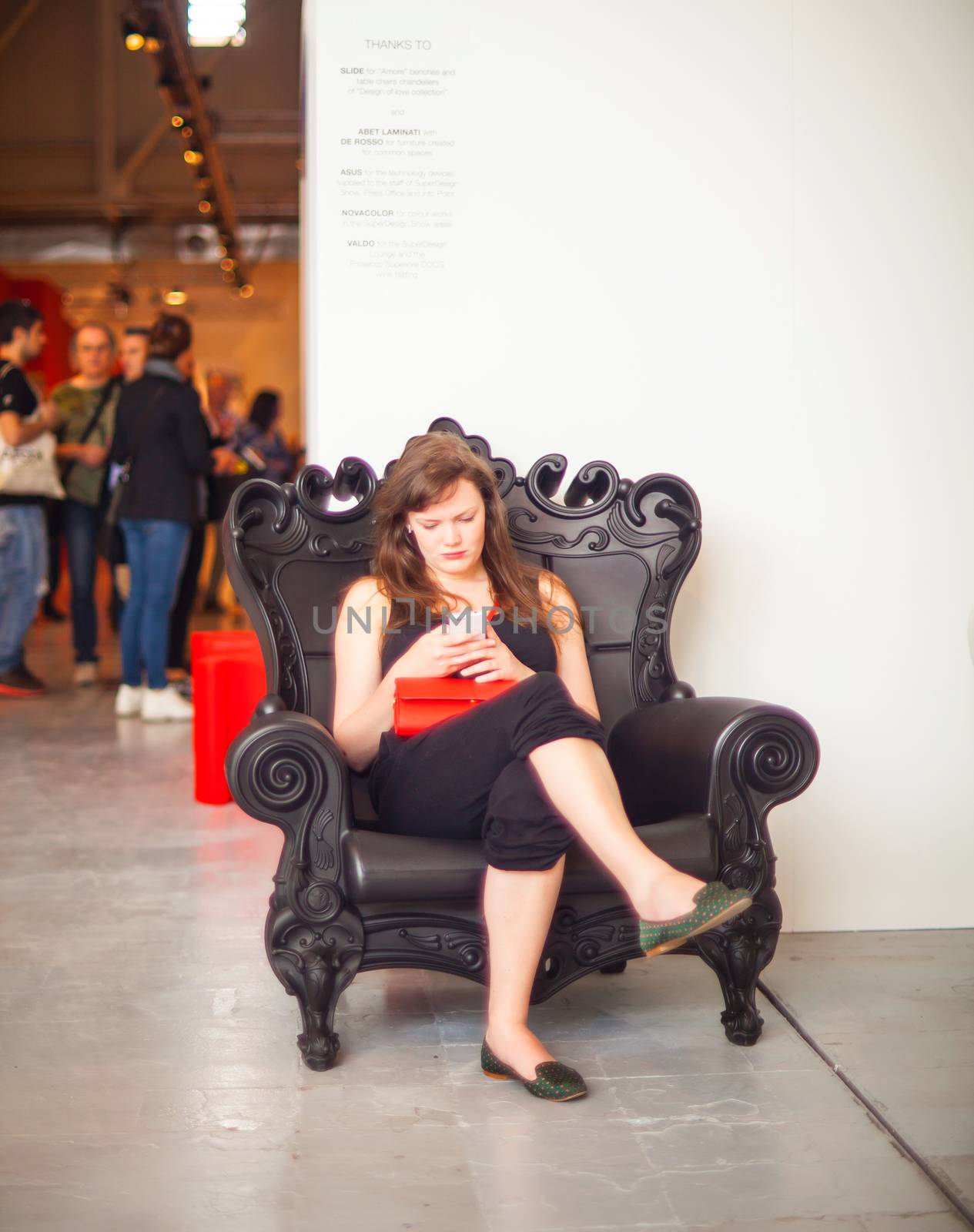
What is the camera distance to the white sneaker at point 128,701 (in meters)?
5.61

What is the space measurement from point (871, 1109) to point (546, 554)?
1278 millimetres

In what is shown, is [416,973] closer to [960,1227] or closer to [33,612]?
[960,1227]

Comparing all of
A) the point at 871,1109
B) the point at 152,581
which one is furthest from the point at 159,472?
the point at 871,1109

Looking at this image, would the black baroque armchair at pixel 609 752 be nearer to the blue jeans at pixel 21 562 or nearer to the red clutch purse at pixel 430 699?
the red clutch purse at pixel 430 699

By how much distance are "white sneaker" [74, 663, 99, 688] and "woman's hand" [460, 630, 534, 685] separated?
451cm

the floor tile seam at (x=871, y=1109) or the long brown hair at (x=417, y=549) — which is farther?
the long brown hair at (x=417, y=549)

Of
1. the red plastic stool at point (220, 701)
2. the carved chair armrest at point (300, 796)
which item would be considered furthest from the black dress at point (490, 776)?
the red plastic stool at point (220, 701)

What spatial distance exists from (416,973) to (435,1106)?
0.67 m

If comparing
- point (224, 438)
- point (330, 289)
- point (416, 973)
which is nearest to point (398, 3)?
point (330, 289)

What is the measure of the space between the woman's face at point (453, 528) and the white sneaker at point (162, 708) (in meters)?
3.36

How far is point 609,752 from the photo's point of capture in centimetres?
265

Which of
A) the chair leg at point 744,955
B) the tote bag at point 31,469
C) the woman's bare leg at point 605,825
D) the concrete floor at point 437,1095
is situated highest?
the tote bag at point 31,469

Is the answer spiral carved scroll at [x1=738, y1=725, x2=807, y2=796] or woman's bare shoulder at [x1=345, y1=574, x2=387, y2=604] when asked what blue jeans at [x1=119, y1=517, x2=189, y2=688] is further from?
spiral carved scroll at [x1=738, y1=725, x2=807, y2=796]

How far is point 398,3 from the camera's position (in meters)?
2.76
